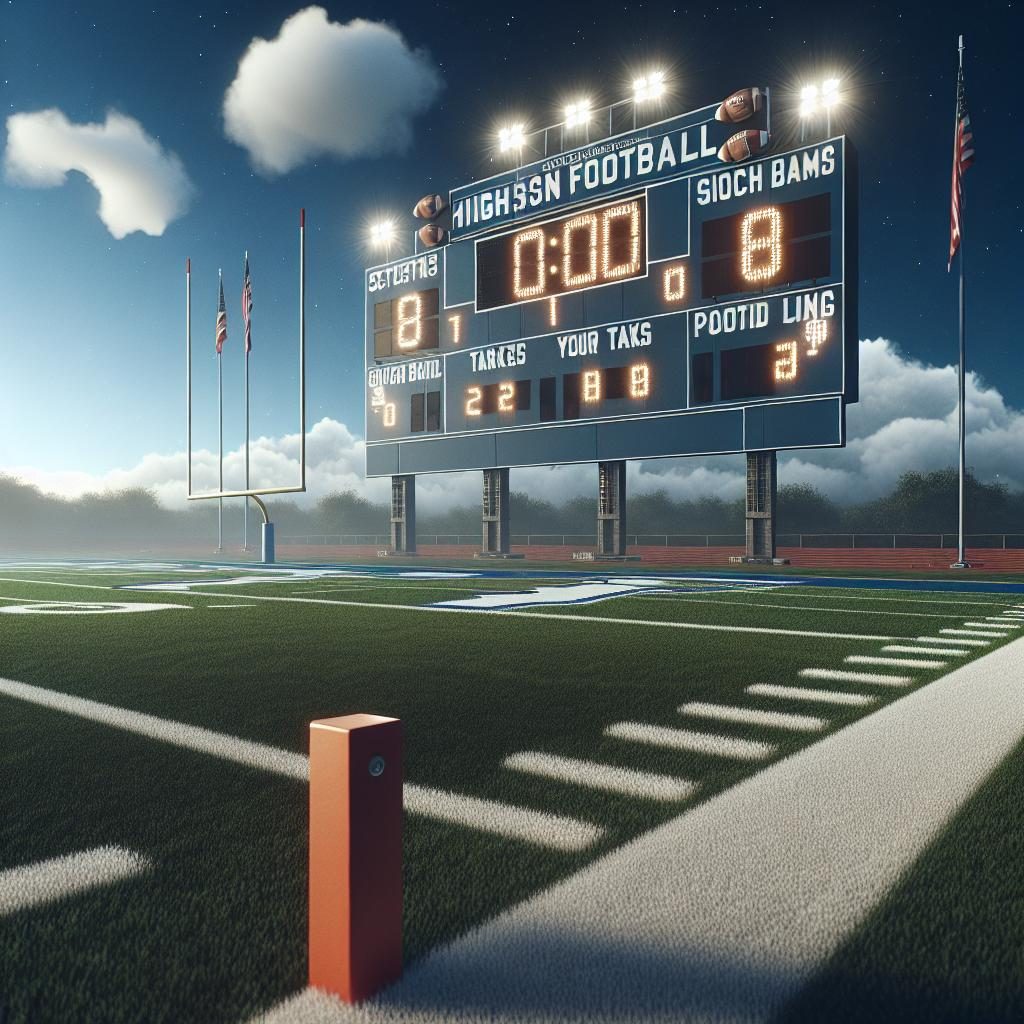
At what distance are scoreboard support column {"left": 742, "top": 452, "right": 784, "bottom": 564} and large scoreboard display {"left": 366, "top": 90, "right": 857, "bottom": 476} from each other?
1017 millimetres

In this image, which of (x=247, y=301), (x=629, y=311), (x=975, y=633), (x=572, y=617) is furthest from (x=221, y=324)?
(x=975, y=633)

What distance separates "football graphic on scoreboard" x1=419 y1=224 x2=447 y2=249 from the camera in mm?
23984

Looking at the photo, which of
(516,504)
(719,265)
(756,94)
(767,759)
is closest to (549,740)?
(767,759)

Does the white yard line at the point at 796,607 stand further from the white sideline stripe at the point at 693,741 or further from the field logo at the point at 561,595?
the white sideline stripe at the point at 693,741

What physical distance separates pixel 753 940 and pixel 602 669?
3382 mm

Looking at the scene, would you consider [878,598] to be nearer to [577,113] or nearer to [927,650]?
[927,650]

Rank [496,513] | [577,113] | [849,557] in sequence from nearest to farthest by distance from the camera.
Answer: [577,113] → [496,513] → [849,557]

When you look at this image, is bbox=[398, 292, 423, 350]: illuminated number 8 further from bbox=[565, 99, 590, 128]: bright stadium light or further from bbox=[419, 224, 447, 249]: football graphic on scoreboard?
bbox=[565, 99, 590, 128]: bright stadium light

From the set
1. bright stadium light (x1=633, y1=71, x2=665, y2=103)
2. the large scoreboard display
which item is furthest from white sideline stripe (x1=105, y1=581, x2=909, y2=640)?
bright stadium light (x1=633, y1=71, x2=665, y2=103)

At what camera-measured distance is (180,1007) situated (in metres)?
1.48

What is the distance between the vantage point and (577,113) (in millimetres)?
22188

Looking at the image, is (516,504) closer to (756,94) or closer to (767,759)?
(756,94)

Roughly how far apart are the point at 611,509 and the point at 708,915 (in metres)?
21.1

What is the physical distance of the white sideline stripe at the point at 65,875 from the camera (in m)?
1.92
